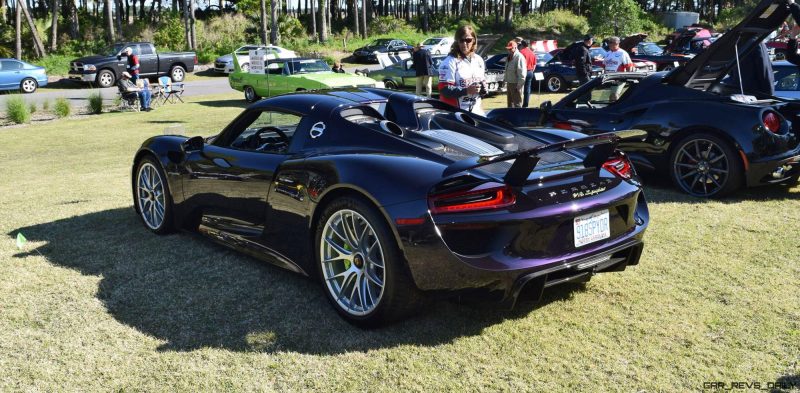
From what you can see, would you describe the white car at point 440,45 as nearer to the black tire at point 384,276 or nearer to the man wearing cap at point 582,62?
the man wearing cap at point 582,62

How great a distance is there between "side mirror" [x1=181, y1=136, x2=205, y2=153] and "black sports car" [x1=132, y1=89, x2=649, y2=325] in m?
0.22

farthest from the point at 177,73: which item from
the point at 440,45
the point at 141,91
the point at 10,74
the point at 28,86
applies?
the point at 440,45

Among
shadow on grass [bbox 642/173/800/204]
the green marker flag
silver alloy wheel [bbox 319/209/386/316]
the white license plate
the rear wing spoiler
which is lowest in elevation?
the green marker flag

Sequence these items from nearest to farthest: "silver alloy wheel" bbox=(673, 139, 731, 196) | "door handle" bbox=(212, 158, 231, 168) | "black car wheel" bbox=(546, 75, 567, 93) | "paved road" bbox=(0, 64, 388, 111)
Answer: "door handle" bbox=(212, 158, 231, 168)
"silver alloy wheel" bbox=(673, 139, 731, 196)
"black car wheel" bbox=(546, 75, 567, 93)
"paved road" bbox=(0, 64, 388, 111)

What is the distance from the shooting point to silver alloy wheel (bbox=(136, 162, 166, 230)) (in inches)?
228

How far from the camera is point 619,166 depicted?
4.12m

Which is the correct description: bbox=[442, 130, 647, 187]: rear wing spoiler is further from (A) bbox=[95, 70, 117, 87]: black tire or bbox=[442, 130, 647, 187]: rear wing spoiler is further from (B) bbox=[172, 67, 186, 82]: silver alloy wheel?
(B) bbox=[172, 67, 186, 82]: silver alloy wheel

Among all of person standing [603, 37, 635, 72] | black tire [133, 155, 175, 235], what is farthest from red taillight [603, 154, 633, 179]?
person standing [603, 37, 635, 72]

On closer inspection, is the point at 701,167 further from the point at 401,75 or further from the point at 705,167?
the point at 401,75

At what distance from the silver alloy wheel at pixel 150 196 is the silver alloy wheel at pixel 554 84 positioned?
18074 mm

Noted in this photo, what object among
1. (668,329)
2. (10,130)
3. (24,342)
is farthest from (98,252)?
(10,130)

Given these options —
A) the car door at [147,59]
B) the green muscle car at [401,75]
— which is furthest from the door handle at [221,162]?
the car door at [147,59]

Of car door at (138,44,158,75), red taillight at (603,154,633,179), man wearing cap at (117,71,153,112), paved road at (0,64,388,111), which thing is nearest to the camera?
red taillight at (603,154,633,179)

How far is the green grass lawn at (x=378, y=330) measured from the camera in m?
3.26
